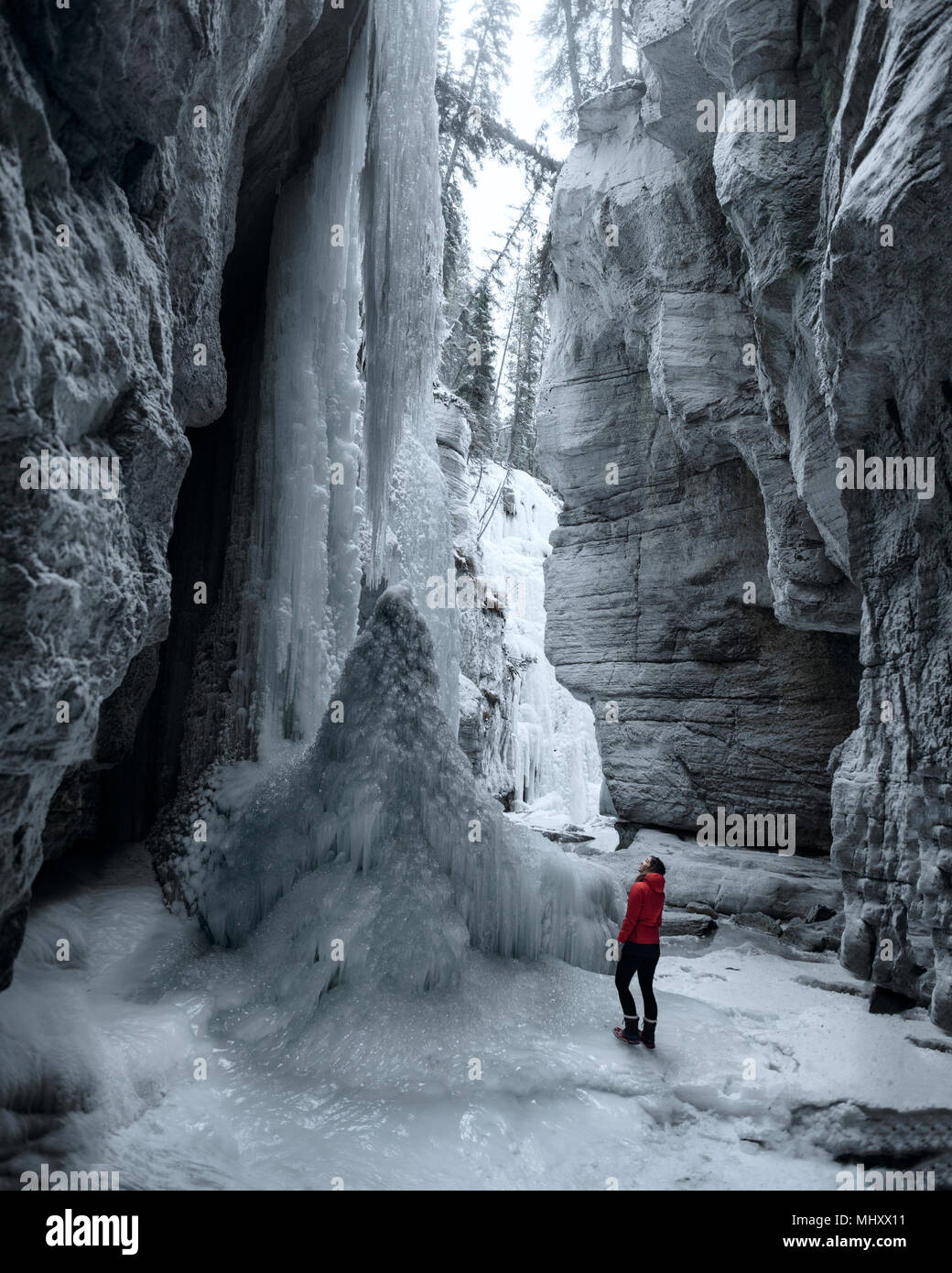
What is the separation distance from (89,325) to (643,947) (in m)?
4.90

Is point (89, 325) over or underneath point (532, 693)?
over

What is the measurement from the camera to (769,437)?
33.5ft

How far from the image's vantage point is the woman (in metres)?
5.30

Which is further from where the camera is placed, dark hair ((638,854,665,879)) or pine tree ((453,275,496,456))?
pine tree ((453,275,496,456))

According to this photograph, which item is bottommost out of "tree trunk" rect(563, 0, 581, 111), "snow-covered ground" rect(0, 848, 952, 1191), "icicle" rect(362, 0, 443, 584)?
"snow-covered ground" rect(0, 848, 952, 1191)

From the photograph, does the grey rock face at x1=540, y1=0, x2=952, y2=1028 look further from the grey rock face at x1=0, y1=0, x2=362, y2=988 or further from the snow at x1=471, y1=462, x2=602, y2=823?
the snow at x1=471, y1=462, x2=602, y2=823

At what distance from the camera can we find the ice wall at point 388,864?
5.73 m

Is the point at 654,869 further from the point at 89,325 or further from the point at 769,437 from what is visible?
the point at 769,437

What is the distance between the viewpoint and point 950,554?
5.67 m

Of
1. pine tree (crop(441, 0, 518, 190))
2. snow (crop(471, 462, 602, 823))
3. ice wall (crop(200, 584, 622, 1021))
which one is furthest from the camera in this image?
snow (crop(471, 462, 602, 823))

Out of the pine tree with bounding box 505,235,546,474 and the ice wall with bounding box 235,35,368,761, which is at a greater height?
the pine tree with bounding box 505,235,546,474

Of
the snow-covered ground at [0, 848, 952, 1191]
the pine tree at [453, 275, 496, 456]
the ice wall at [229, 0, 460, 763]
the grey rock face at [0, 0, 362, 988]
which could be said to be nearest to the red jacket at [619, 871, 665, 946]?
the snow-covered ground at [0, 848, 952, 1191]

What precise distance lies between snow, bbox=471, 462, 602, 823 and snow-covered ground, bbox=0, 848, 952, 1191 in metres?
13.6

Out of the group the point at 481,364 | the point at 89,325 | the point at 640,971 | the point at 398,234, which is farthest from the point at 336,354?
the point at 481,364
